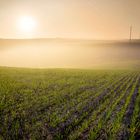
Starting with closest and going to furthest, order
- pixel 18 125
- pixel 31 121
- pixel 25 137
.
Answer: pixel 25 137 → pixel 18 125 → pixel 31 121

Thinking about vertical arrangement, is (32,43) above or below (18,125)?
above

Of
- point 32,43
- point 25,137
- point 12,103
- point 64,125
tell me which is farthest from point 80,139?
point 32,43

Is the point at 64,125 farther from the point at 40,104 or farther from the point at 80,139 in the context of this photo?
the point at 40,104

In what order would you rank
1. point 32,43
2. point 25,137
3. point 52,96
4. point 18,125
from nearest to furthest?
point 25,137 < point 18,125 < point 52,96 < point 32,43

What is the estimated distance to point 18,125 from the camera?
9.59 meters

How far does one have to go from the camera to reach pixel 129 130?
960cm

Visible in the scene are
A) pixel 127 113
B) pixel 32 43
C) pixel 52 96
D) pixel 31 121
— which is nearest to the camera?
pixel 31 121

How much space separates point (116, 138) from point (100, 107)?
4.63 m

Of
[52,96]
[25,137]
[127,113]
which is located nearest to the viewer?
[25,137]

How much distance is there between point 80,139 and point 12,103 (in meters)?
6.79

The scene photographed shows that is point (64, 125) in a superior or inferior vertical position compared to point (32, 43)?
inferior

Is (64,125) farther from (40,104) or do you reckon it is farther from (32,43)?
(32,43)

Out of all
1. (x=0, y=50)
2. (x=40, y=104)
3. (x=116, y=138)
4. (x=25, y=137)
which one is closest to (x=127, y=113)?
(x=116, y=138)

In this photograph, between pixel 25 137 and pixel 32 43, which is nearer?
pixel 25 137
